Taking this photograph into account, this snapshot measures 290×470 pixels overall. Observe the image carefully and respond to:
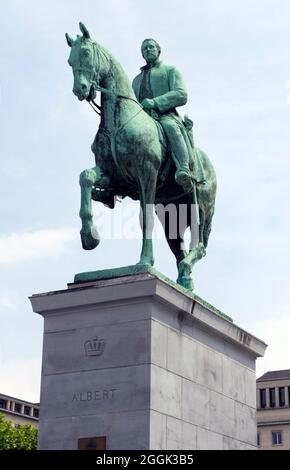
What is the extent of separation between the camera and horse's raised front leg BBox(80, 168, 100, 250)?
15797 mm

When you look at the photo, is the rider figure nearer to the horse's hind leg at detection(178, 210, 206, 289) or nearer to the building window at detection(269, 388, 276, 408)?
the horse's hind leg at detection(178, 210, 206, 289)

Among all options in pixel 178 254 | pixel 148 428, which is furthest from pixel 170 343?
pixel 178 254

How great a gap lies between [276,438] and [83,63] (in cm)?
9459

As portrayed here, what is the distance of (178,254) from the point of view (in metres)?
18.0

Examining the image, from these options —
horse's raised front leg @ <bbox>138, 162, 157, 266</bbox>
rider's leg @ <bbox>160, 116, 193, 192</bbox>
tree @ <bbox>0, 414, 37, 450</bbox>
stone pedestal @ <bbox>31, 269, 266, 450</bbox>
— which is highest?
tree @ <bbox>0, 414, 37, 450</bbox>

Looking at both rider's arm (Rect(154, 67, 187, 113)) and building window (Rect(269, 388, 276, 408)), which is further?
building window (Rect(269, 388, 276, 408))

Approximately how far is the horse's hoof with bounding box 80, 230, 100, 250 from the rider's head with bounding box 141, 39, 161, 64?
13.9 ft

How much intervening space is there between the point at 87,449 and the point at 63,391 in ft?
3.70

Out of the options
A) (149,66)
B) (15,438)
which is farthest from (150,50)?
(15,438)

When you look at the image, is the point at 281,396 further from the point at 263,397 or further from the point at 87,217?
the point at 87,217

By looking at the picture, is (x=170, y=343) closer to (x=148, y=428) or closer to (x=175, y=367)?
(x=175, y=367)

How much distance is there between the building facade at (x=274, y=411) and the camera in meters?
105

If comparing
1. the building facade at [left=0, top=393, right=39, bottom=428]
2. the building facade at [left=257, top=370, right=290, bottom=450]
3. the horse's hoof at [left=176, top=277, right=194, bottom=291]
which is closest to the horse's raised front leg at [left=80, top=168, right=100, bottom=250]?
the horse's hoof at [left=176, top=277, right=194, bottom=291]

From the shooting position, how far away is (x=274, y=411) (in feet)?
351
